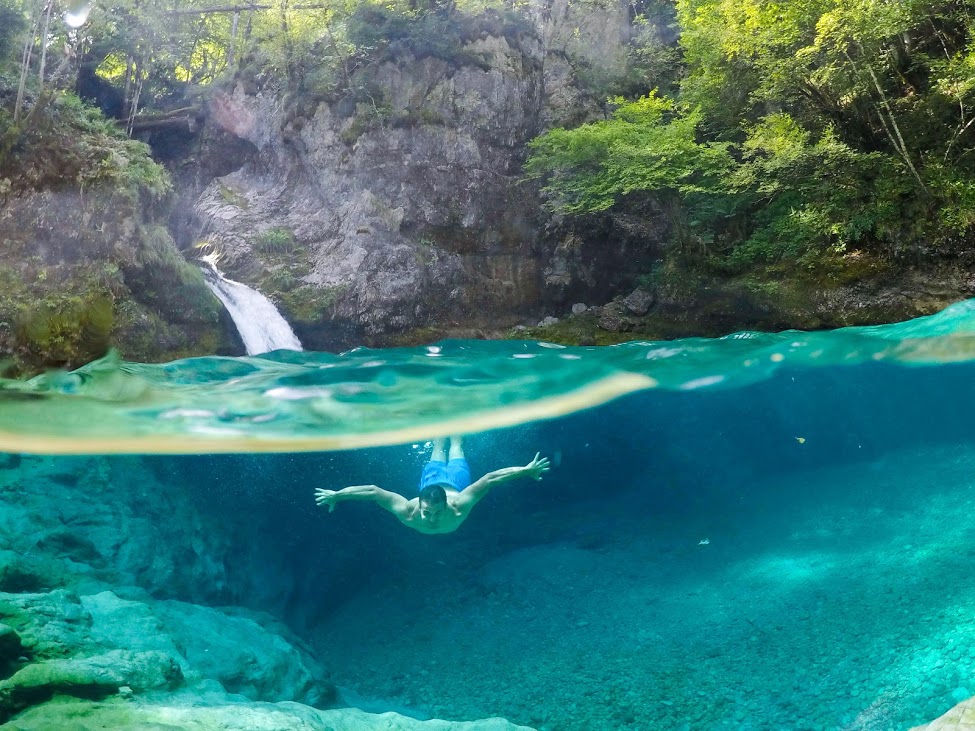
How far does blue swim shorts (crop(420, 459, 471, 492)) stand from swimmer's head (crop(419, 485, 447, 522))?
227 millimetres

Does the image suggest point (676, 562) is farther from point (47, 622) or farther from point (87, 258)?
point (87, 258)

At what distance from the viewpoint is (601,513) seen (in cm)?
1838

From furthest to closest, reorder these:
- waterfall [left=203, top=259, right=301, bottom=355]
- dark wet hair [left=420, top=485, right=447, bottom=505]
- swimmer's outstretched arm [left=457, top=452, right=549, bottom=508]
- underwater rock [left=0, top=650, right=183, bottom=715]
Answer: waterfall [left=203, top=259, right=301, bottom=355] < swimmer's outstretched arm [left=457, top=452, right=549, bottom=508] < dark wet hair [left=420, top=485, right=447, bottom=505] < underwater rock [left=0, top=650, right=183, bottom=715]

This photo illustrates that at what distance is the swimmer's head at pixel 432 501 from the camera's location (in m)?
8.30

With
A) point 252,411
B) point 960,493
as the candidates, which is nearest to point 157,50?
point 252,411

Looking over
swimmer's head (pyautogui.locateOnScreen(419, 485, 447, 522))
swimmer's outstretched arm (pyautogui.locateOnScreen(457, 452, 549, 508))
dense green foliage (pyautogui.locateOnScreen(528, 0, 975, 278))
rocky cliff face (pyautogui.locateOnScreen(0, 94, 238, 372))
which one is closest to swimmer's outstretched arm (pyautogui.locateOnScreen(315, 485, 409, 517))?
swimmer's head (pyautogui.locateOnScreen(419, 485, 447, 522))

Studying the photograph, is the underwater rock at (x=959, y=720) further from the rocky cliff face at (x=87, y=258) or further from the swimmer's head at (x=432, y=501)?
the rocky cliff face at (x=87, y=258)

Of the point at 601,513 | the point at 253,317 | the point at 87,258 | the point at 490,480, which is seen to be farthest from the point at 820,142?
the point at 87,258

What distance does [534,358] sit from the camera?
14.4 meters

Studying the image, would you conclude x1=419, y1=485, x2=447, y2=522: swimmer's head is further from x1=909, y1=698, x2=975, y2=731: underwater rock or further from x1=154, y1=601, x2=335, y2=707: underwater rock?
x1=909, y1=698, x2=975, y2=731: underwater rock

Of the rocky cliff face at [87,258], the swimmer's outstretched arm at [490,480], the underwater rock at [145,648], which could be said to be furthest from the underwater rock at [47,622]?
the rocky cliff face at [87,258]

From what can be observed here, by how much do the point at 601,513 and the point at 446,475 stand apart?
9.54 metres

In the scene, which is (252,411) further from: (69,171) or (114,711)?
(69,171)

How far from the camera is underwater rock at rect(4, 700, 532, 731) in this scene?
17.1 ft
